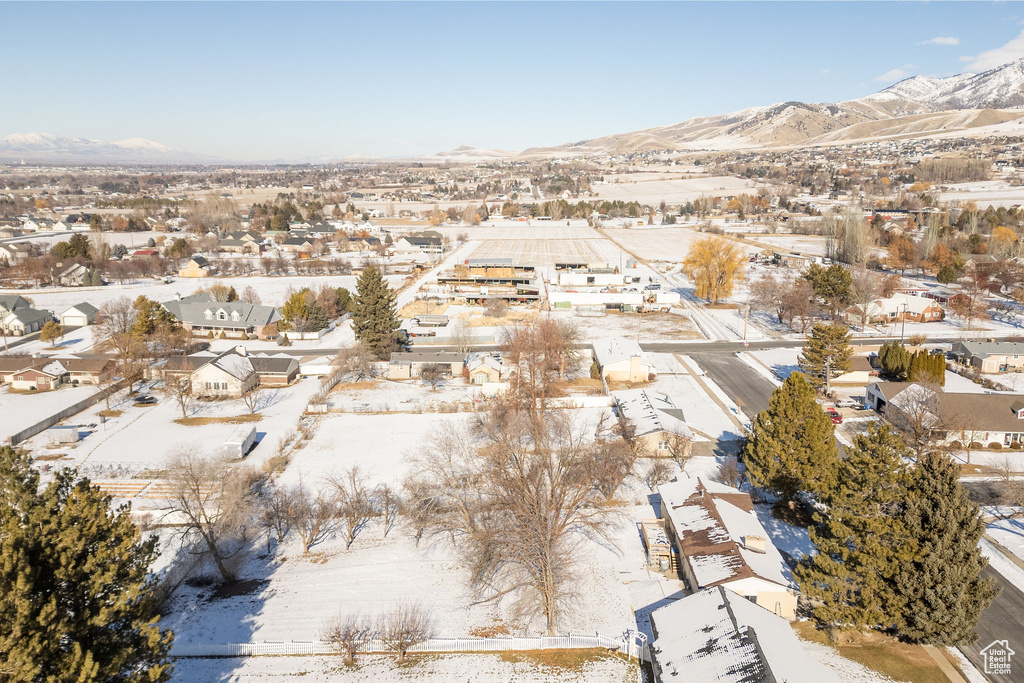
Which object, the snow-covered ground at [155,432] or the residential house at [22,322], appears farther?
the residential house at [22,322]

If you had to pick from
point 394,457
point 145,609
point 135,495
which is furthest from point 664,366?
point 145,609

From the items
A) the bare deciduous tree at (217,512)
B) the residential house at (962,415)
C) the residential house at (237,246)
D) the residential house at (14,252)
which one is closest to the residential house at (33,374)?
the bare deciduous tree at (217,512)

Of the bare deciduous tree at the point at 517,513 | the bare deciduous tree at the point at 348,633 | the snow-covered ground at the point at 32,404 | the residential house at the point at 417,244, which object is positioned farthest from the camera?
the residential house at the point at 417,244

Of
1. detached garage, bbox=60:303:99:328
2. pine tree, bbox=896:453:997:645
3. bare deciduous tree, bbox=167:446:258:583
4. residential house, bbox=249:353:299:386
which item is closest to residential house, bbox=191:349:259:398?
residential house, bbox=249:353:299:386

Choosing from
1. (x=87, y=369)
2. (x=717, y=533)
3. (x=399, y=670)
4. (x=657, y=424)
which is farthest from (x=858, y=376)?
(x=87, y=369)

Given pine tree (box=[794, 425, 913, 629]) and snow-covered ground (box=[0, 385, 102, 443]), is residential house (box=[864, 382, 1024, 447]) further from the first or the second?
snow-covered ground (box=[0, 385, 102, 443])

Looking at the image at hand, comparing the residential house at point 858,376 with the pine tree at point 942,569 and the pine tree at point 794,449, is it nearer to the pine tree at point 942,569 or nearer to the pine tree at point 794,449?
the pine tree at point 794,449

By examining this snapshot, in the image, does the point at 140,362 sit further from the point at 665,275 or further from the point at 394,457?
the point at 665,275

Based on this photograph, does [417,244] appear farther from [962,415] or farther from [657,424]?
[962,415]
